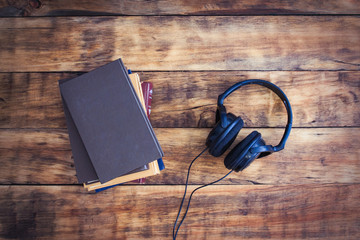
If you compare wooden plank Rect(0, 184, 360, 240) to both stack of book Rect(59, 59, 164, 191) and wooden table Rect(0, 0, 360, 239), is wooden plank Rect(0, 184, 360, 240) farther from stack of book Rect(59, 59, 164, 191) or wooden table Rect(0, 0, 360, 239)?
stack of book Rect(59, 59, 164, 191)

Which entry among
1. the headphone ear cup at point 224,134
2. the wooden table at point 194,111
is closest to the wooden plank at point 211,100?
the wooden table at point 194,111

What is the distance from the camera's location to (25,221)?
892 mm

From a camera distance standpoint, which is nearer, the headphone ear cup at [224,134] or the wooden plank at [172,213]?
the headphone ear cup at [224,134]

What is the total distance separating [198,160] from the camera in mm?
897

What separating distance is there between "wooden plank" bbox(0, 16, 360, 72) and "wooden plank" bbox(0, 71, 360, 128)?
42mm

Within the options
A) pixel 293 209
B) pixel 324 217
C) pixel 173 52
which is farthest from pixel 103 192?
pixel 324 217

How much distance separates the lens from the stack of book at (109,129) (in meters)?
0.75

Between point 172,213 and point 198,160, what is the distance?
8.4 inches

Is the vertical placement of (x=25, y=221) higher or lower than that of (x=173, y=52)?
lower

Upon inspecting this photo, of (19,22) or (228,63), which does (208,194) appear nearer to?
(228,63)

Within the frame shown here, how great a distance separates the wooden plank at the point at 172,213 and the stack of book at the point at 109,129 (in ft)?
0.51

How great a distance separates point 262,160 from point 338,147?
29 cm

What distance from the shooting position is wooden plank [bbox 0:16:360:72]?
Result: 920 mm

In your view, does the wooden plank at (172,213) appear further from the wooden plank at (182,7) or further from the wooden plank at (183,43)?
the wooden plank at (182,7)
